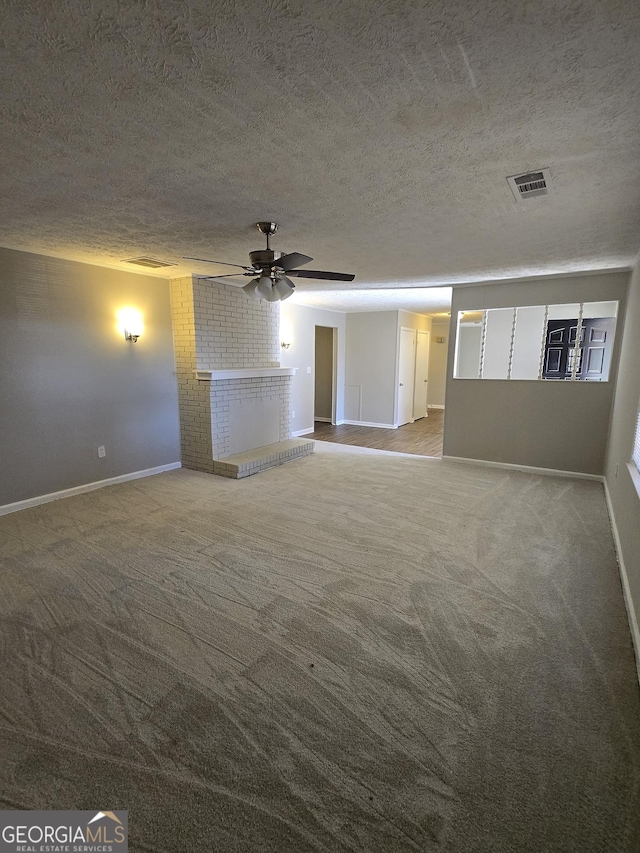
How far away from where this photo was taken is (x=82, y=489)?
4.56 metres

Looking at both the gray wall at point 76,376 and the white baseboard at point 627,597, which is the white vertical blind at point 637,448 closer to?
the white baseboard at point 627,597

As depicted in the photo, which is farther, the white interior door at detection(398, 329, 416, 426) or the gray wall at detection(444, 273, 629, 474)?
the white interior door at detection(398, 329, 416, 426)

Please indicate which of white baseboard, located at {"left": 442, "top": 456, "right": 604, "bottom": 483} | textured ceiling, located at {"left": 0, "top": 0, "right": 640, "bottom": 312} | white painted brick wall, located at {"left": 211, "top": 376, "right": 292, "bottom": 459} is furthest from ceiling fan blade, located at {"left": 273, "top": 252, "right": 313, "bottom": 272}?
white baseboard, located at {"left": 442, "top": 456, "right": 604, "bottom": 483}

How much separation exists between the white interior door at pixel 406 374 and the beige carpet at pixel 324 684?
17.0 feet

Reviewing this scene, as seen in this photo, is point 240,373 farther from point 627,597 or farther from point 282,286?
point 627,597

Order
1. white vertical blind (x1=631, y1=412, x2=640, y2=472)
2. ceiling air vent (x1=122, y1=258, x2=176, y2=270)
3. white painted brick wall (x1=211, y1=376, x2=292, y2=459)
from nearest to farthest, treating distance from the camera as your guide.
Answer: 1. white vertical blind (x1=631, y1=412, x2=640, y2=472)
2. ceiling air vent (x1=122, y1=258, x2=176, y2=270)
3. white painted brick wall (x1=211, y1=376, x2=292, y2=459)

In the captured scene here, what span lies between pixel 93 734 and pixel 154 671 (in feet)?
1.17

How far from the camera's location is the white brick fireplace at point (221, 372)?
5.27 metres

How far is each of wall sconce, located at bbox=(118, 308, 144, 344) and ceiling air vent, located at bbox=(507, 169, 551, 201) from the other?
4217mm

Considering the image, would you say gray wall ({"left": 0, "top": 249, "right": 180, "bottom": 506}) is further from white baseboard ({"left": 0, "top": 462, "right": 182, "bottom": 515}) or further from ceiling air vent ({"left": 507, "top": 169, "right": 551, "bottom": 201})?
ceiling air vent ({"left": 507, "top": 169, "right": 551, "bottom": 201})

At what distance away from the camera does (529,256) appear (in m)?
3.98

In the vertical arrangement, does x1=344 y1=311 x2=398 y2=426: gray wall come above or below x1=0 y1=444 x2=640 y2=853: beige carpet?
above

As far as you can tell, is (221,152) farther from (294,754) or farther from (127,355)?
(127,355)

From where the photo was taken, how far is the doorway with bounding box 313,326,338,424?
9164 mm
